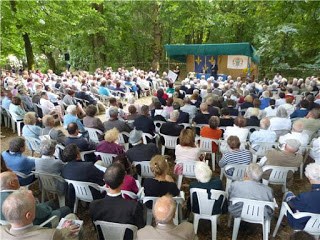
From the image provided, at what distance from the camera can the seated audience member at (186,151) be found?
13.1 ft

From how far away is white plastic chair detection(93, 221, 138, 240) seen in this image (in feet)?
7.95

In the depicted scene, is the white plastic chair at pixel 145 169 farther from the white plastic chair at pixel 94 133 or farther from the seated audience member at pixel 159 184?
the white plastic chair at pixel 94 133

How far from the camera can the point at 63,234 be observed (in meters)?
2.22

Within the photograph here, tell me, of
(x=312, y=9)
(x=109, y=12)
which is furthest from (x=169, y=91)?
(x=109, y=12)

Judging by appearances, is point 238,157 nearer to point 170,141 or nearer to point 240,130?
point 240,130

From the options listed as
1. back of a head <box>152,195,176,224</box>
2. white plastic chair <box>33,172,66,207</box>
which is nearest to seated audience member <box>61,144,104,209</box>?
white plastic chair <box>33,172,66,207</box>

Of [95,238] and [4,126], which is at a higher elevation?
[4,126]

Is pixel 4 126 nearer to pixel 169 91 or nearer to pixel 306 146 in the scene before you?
pixel 169 91

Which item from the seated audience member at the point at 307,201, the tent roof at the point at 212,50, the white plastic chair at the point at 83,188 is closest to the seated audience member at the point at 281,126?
the seated audience member at the point at 307,201

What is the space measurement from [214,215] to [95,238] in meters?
1.38

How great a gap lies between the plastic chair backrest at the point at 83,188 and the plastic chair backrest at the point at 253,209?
5.01 feet

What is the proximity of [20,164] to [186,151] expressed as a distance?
2.11 m

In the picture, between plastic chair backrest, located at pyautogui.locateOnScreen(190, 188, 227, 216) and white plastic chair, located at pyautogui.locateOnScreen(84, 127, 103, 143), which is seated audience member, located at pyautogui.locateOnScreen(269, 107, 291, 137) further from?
white plastic chair, located at pyautogui.locateOnScreen(84, 127, 103, 143)

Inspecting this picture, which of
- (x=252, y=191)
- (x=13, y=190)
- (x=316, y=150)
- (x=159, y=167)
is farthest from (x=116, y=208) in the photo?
(x=316, y=150)
